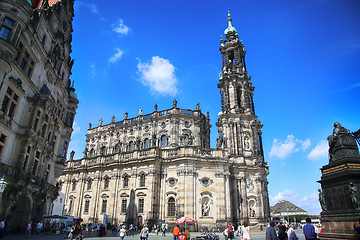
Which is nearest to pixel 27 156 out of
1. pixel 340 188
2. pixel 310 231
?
pixel 310 231

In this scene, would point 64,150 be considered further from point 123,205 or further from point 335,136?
point 335,136

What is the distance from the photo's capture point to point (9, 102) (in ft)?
67.3

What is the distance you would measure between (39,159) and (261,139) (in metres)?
38.2

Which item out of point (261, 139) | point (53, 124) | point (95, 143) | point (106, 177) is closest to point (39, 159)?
point (53, 124)

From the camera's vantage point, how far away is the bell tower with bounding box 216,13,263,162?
1708 inches

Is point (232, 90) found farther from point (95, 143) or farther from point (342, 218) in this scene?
point (342, 218)

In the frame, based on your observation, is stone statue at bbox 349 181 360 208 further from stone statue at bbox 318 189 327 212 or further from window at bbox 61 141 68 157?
window at bbox 61 141 68 157

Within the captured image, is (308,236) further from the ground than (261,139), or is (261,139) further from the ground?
(261,139)

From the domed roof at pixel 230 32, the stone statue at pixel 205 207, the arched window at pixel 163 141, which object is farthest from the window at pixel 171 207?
the domed roof at pixel 230 32

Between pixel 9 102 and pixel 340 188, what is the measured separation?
2403 cm

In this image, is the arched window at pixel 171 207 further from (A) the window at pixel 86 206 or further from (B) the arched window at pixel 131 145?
(B) the arched window at pixel 131 145

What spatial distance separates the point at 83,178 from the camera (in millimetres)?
40656

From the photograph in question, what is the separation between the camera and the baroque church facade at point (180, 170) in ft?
111

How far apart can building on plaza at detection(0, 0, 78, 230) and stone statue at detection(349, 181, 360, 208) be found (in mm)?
18811
